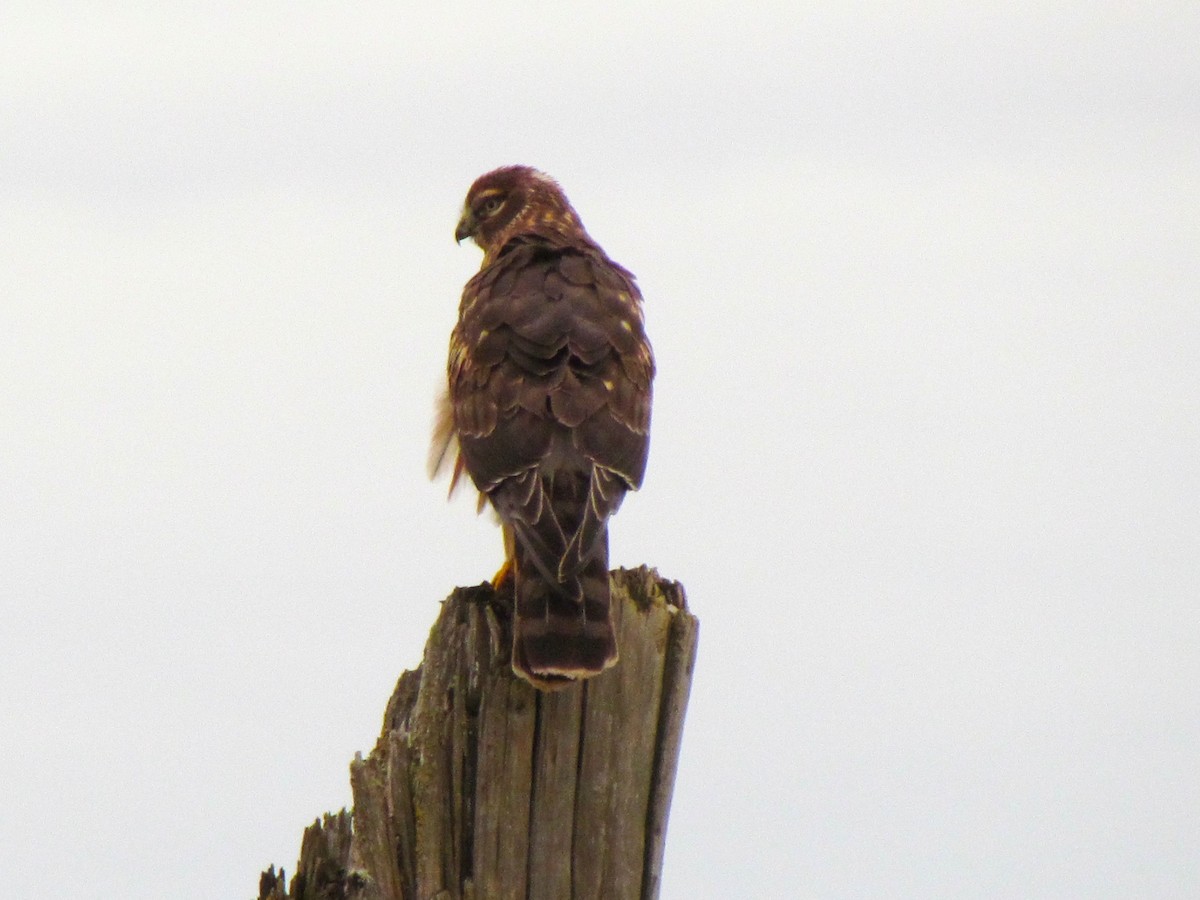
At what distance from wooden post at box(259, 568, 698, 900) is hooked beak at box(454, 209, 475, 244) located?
4.72 metres

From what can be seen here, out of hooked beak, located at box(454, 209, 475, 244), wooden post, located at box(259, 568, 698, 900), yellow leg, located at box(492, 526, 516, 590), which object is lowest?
wooden post, located at box(259, 568, 698, 900)

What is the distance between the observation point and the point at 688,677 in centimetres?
457

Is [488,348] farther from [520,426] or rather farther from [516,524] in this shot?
[516,524]

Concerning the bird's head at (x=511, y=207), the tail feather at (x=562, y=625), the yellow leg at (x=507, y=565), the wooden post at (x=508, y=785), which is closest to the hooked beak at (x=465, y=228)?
the bird's head at (x=511, y=207)

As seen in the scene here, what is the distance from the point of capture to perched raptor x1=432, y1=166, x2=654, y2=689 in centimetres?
481

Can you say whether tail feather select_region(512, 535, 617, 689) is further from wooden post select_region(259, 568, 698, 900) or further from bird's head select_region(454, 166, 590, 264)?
bird's head select_region(454, 166, 590, 264)

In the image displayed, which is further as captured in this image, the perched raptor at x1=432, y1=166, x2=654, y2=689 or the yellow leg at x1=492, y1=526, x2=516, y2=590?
the yellow leg at x1=492, y1=526, x2=516, y2=590

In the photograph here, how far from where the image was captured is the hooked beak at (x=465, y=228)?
9.04m

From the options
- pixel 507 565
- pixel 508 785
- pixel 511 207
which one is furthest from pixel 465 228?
pixel 508 785

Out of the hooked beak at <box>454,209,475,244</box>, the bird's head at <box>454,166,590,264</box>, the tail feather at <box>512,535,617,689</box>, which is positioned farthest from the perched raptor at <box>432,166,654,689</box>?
the hooked beak at <box>454,209,475,244</box>

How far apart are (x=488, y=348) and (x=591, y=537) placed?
1.23m

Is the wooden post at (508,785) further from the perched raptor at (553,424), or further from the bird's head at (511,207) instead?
the bird's head at (511,207)

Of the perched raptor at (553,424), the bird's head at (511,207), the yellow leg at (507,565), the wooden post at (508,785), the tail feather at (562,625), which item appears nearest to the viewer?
the wooden post at (508,785)

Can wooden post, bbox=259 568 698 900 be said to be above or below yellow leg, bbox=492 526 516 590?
below
